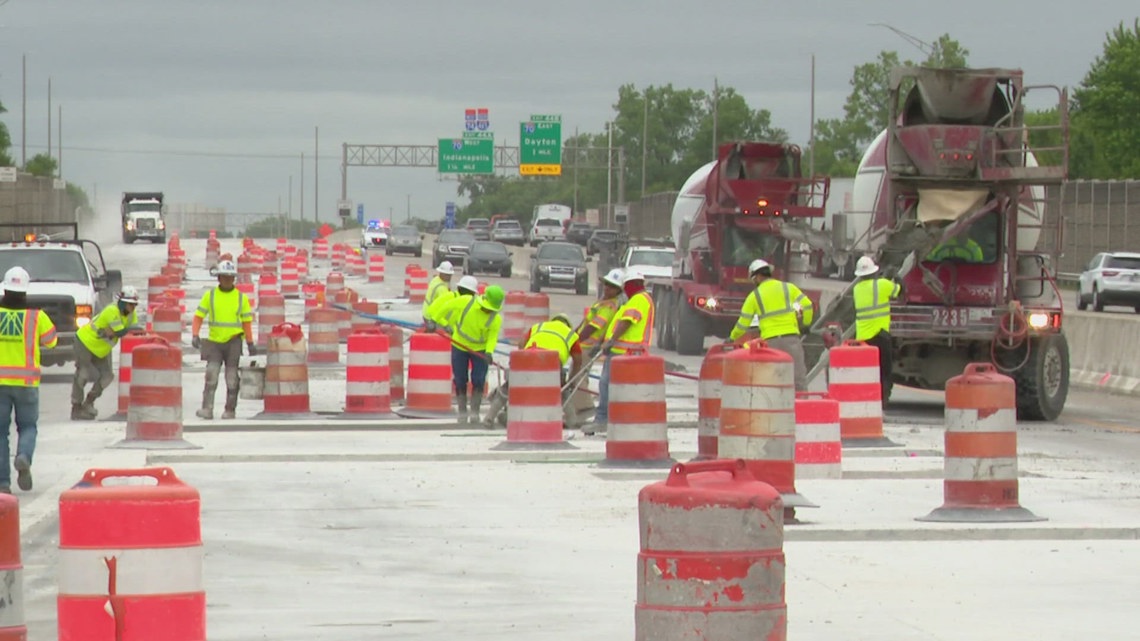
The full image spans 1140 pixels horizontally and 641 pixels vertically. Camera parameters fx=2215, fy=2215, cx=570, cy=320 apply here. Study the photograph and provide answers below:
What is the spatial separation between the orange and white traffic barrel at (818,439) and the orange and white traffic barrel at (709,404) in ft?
2.43

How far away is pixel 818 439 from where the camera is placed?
16953 mm

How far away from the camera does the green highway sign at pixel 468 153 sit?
12531 cm

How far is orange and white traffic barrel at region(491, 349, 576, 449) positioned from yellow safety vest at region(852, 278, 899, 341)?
5.18 metres

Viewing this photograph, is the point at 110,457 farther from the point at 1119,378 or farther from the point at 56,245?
the point at 1119,378

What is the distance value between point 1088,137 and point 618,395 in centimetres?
9168

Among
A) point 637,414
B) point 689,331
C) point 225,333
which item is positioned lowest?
point 689,331

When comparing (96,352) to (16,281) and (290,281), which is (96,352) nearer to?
(16,281)

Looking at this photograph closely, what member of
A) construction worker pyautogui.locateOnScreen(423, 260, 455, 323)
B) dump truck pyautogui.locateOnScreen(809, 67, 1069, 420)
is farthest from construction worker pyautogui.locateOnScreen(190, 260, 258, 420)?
dump truck pyautogui.locateOnScreen(809, 67, 1069, 420)

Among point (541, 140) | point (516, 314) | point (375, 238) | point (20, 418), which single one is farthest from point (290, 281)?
point (541, 140)

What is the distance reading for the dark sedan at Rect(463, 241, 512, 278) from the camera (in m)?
73.2

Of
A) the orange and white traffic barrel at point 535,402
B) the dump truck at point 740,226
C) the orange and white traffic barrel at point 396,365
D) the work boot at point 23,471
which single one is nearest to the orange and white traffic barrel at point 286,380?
the orange and white traffic barrel at point 396,365

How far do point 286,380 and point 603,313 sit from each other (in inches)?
167

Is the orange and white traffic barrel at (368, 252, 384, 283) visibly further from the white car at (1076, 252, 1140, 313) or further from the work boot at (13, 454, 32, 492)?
the work boot at (13, 454, 32, 492)

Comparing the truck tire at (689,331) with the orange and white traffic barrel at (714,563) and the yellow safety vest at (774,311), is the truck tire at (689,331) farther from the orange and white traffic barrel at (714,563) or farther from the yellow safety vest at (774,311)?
the orange and white traffic barrel at (714,563)
